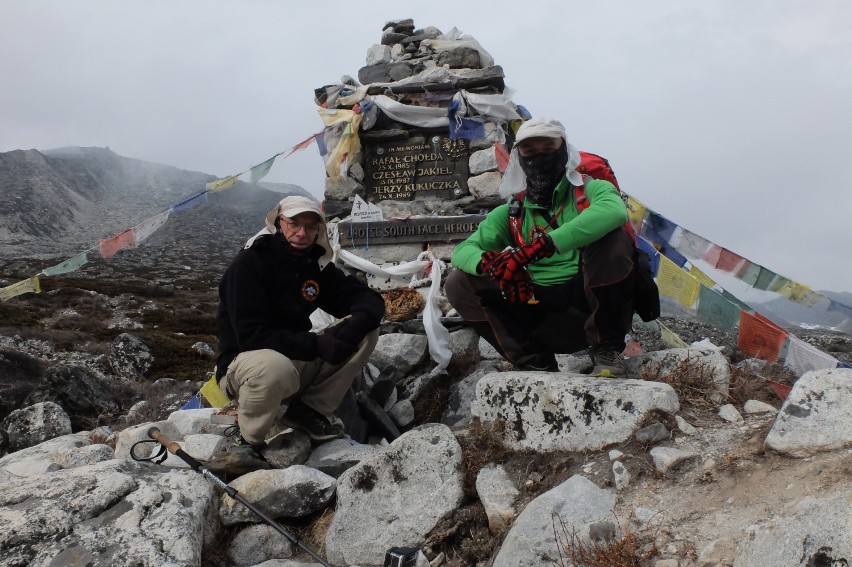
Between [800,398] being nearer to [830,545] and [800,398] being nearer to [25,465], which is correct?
[830,545]

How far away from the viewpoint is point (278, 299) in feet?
14.4

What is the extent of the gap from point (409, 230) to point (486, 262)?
3.42m

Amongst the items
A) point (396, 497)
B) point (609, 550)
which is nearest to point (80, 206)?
point (396, 497)

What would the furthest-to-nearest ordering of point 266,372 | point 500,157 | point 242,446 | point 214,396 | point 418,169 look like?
point 418,169
point 500,157
point 214,396
point 242,446
point 266,372

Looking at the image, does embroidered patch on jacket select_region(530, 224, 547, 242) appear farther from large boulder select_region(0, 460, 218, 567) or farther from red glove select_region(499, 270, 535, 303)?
large boulder select_region(0, 460, 218, 567)

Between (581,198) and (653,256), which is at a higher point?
(581,198)

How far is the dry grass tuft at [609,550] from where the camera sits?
249 centimetres

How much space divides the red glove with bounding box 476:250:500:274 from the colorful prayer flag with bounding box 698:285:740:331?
2.72m

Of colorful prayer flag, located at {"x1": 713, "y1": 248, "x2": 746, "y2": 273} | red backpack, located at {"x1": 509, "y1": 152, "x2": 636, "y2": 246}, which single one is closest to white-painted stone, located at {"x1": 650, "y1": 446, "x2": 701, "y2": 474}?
red backpack, located at {"x1": 509, "y1": 152, "x2": 636, "y2": 246}

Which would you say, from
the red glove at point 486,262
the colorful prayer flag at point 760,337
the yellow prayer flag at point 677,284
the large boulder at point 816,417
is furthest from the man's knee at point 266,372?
the colorful prayer flag at point 760,337

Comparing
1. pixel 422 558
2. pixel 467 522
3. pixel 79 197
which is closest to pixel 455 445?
pixel 467 522

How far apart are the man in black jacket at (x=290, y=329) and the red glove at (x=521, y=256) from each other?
99 cm

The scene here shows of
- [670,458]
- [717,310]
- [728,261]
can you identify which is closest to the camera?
[670,458]

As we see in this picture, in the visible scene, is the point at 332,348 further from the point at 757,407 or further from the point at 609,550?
the point at 757,407
